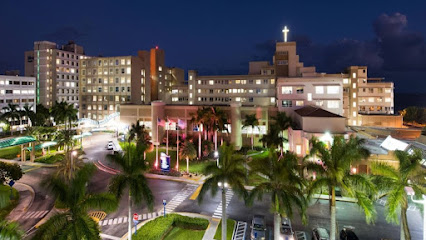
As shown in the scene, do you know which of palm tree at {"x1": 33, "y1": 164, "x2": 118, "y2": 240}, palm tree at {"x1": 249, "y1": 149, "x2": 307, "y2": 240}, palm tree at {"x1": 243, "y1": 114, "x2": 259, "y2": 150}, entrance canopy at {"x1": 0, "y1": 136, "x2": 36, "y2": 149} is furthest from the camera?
palm tree at {"x1": 243, "y1": 114, "x2": 259, "y2": 150}

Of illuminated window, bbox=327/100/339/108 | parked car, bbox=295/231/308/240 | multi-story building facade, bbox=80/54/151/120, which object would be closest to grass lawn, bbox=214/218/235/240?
parked car, bbox=295/231/308/240

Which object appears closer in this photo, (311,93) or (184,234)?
(184,234)

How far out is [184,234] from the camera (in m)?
27.2

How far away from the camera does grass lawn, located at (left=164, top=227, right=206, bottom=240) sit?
1039 inches

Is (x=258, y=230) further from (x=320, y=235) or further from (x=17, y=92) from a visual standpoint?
(x=17, y=92)

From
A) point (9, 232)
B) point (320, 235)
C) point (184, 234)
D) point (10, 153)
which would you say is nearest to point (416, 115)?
point (320, 235)

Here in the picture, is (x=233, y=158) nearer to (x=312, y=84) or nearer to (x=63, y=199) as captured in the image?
(x=63, y=199)

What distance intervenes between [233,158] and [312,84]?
48.3 m

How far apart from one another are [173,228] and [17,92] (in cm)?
10939

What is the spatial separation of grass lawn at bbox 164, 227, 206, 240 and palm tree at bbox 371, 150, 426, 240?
54.1 ft

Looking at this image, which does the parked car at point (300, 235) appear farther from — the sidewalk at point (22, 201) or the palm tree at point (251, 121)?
the palm tree at point (251, 121)

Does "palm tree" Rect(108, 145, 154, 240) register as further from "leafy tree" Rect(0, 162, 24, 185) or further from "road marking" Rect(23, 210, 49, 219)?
"leafy tree" Rect(0, 162, 24, 185)

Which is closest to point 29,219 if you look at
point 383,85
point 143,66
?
point 143,66

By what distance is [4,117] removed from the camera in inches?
3536
